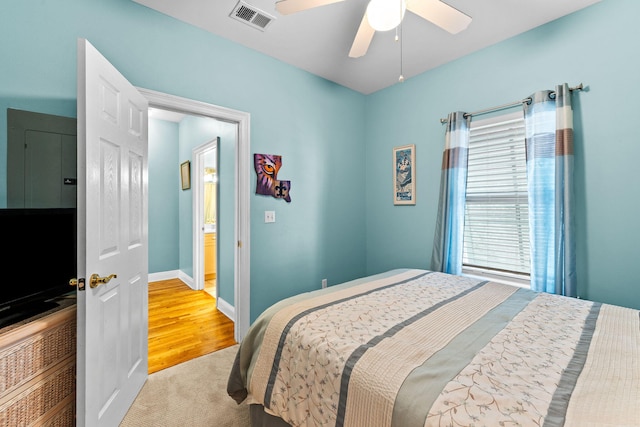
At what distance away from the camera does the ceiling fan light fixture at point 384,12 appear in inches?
56.2

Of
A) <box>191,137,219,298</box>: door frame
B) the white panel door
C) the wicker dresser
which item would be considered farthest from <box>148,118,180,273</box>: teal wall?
the wicker dresser

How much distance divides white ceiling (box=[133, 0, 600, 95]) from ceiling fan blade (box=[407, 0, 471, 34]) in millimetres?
501

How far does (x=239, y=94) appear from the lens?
246 cm

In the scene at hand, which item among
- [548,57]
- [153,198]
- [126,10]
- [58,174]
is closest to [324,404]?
[58,174]

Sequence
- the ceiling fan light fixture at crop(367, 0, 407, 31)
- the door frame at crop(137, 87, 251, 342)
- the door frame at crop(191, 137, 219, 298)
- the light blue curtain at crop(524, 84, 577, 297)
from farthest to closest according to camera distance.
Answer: the door frame at crop(191, 137, 219, 298), the door frame at crop(137, 87, 251, 342), the light blue curtain at crop(524, 84, 577, 297), the ceiling fan light fixture at crop(367, 0, 407, 31)

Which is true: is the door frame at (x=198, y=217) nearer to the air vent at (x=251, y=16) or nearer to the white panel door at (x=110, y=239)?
the white panel door at (x=110, y=239)

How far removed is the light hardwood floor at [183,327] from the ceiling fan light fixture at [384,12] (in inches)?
109

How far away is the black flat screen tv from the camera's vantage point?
1204 millimetres

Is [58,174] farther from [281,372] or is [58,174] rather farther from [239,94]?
[281,372]

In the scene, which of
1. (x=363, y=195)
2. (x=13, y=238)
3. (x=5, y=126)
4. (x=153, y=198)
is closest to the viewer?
(x=13, y=238)

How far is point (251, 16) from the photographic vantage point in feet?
6.75

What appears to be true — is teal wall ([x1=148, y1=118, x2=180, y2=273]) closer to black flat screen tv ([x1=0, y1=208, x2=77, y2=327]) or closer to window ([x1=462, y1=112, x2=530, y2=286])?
black flat screen tv ([x1=0, y1=208, x2=77, y2=327])

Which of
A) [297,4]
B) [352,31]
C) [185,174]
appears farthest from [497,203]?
[185,174]

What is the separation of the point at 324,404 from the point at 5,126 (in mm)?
2133
